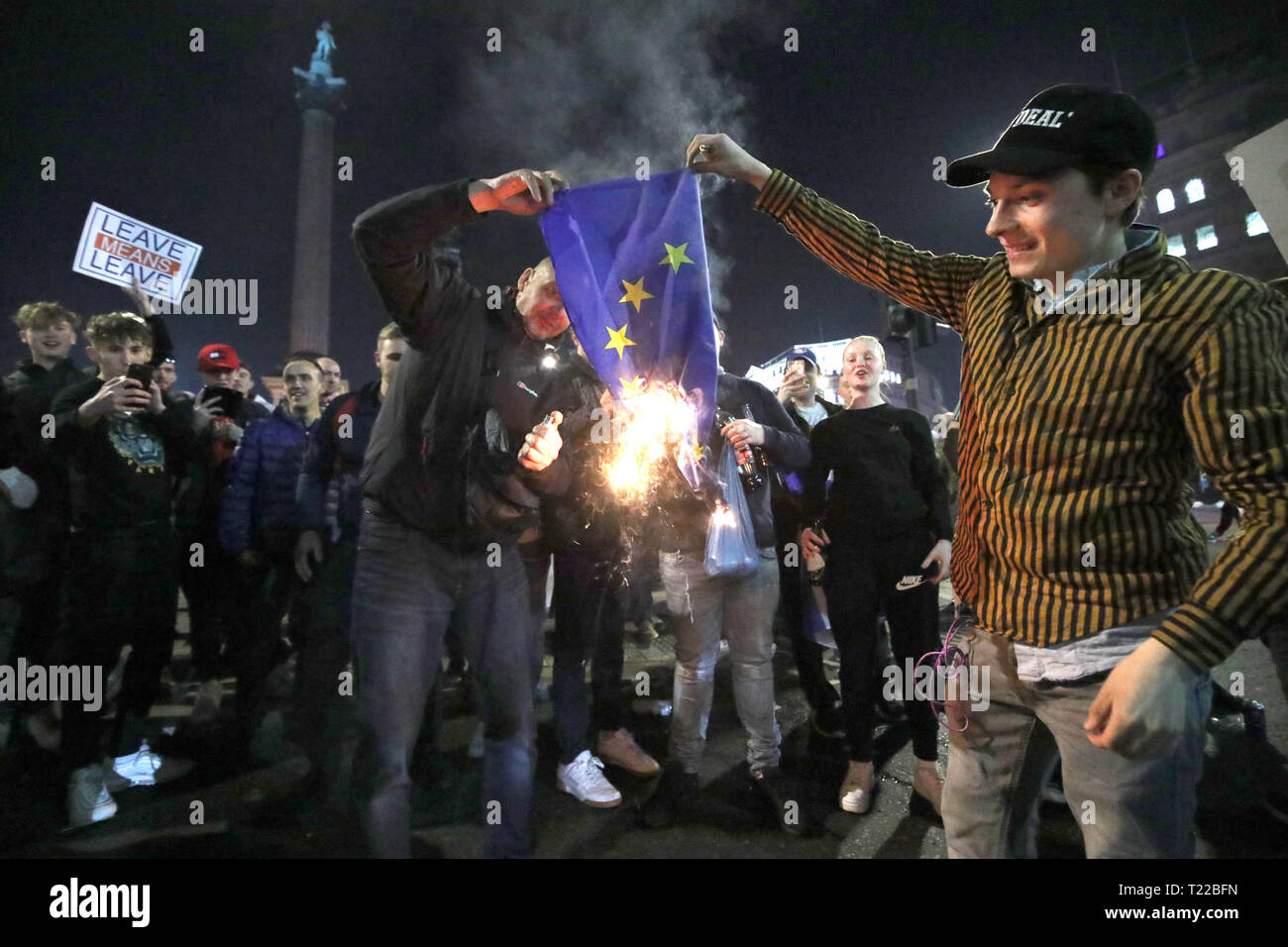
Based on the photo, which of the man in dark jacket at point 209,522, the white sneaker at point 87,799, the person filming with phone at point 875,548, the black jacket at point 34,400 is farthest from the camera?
the man in dark jacket at point 209,522

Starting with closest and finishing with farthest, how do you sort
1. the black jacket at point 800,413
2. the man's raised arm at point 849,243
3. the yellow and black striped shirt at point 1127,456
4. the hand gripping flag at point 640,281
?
the yellow and black striped shirt at point 1127,456, the man's raised arm at point 849,243, the hand gripping flag at point 640,281, the black jacket at point 800,413

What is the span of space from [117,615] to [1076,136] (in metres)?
4.69

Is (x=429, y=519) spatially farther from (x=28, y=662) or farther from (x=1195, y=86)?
(x=1195, y=86)

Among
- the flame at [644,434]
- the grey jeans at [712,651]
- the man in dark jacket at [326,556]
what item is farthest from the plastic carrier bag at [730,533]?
the man in dark jacket at [326,556]

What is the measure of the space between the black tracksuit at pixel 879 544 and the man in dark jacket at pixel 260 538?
3395mm

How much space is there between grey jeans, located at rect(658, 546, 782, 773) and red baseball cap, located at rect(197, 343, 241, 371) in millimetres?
3832

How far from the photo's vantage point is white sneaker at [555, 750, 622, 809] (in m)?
3.42

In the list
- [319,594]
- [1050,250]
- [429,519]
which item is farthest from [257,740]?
[1050,250]

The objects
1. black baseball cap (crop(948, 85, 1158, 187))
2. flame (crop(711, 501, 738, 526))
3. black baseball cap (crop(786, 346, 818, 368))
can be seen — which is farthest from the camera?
black baseball cap (crop(786, 346, 818, 368))

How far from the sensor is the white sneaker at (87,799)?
3195 mm

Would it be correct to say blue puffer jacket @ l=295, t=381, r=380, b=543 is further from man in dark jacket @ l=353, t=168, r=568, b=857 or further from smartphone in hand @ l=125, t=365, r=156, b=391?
man in dark jacket @ l=353, t=168, r=568, b=857

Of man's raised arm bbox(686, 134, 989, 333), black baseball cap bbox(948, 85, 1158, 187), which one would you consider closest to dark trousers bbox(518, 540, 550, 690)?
man's raised arm bbox(686, 134, 989, 333)

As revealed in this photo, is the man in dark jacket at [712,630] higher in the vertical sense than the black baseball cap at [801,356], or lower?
lower

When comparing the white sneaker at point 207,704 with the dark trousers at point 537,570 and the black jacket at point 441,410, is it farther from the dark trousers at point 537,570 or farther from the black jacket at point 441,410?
the black jacket at point 441,410
